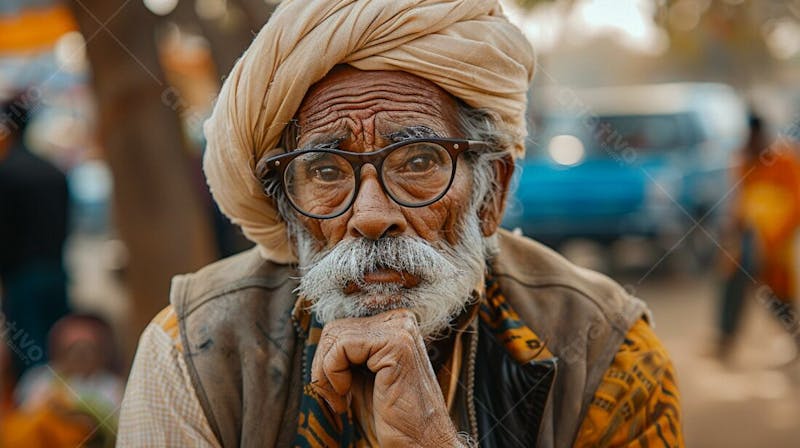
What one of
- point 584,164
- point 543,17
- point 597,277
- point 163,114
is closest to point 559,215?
point 584,164

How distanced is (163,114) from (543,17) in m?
2.15

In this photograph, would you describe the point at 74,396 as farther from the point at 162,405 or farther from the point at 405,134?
the point at 405,134

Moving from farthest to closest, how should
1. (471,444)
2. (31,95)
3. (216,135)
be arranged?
(31,95) < (216,135) < (471,444)

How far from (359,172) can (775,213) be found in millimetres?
5993

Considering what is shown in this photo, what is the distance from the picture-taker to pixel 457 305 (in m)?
2.28

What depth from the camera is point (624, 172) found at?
37.5ft

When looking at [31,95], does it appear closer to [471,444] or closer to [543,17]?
[543,17]

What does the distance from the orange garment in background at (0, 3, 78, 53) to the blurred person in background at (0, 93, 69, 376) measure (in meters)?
0.74

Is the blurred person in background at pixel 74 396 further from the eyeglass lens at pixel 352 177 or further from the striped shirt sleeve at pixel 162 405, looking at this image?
the eyeglass lens at pixel 352 177

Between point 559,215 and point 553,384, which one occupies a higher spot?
point 553,384

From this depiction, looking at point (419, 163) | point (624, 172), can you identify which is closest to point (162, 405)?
point (419, 163)

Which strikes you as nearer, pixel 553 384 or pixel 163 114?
pixel 553 384

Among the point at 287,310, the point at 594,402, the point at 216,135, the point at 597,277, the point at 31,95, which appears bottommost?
the point at 594,402

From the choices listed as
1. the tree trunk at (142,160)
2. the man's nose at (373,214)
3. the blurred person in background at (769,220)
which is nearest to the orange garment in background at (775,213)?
the blurred person in background at (769,220)
